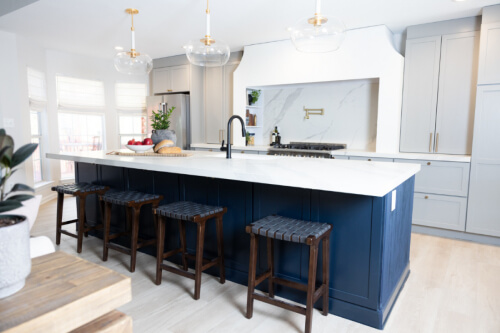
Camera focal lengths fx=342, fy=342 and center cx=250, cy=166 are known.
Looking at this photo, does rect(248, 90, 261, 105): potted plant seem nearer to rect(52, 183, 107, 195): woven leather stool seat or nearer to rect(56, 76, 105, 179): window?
rect(56, 76, 105, 179): window

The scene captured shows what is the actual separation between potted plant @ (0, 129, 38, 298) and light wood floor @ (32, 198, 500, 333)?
136cm

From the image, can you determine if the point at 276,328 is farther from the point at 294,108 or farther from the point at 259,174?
the point at 294,108

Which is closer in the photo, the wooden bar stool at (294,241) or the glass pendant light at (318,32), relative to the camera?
the wooden bar stool at (294,241)

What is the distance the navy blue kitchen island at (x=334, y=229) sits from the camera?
6.75ft

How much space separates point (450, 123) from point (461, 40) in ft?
3.13

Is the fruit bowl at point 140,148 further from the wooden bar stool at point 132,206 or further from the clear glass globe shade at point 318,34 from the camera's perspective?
the clear glass globe shade at point 318,34

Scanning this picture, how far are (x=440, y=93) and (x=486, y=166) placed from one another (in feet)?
3.25

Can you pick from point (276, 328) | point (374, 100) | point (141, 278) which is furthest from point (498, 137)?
point (141, 278)

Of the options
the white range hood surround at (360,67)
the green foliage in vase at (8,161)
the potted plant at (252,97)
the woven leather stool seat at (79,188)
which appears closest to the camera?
the green foliage in vase at (8,161)

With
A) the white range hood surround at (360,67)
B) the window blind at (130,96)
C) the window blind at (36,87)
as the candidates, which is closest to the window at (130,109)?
the window blind at (130,96)

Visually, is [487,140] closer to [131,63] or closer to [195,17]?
[195,17]

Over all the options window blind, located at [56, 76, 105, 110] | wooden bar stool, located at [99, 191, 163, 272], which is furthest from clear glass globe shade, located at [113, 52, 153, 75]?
window blind, located at [56, 76, 105, 110]

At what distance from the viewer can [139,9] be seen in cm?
385

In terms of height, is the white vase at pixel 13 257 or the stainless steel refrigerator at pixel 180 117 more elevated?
the stainless steel refrigerator at pixel 180 117
